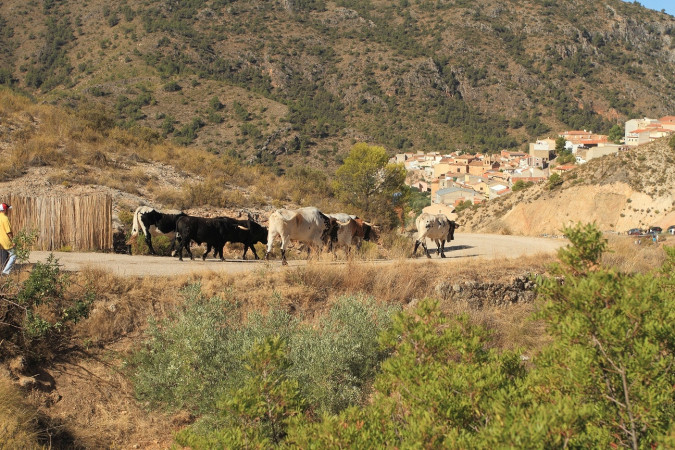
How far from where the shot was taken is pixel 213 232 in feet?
49.2

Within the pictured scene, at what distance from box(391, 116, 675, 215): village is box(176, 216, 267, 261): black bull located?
66534 mm

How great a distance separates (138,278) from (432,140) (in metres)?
101

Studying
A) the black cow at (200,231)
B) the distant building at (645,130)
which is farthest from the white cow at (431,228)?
the distant building at (645,130)

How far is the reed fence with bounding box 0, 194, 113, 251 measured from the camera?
1437 cm

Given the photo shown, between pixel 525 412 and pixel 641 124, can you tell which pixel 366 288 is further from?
pixel 641 124

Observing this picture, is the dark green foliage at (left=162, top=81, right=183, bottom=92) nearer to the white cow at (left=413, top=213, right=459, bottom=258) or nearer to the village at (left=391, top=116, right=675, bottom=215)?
the village at (left=391, top=116, right=675, bottom=215)

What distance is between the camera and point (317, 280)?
1195 centimetres

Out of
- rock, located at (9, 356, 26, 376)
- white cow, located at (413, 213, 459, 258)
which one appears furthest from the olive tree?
rock, located at (9, 356, 26, 376)

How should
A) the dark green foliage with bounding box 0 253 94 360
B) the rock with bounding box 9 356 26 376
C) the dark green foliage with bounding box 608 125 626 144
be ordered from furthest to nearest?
the dark green foliage with bounding box 608 125 626 144 → the dark green foliage with bounding box 0 253 94 360 → the rock with bounding box 9 356 26 376

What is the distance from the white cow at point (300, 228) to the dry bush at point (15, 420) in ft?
22.6

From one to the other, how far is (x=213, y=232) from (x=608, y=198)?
46.5m

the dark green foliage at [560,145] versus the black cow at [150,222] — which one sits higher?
the dark green foliage at [560,145]

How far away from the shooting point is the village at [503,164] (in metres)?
86.4

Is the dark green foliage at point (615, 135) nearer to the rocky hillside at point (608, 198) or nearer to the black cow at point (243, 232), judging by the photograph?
the rocky hillside at point (608, 198)
